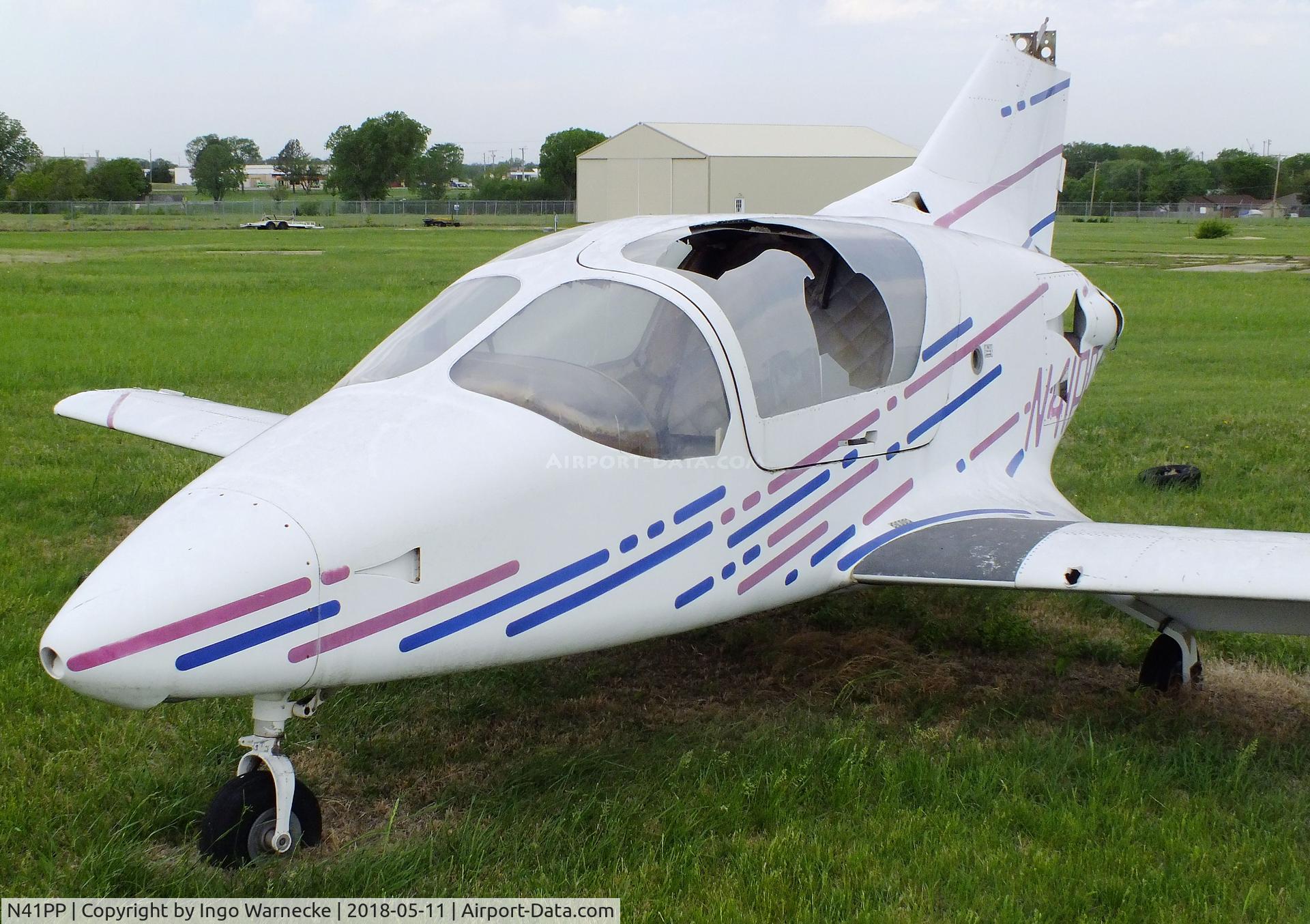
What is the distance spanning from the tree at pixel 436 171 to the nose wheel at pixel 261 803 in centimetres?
11040

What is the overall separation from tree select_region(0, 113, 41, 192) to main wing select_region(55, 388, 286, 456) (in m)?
110

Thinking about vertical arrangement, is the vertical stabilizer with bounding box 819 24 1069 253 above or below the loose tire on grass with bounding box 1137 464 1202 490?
above

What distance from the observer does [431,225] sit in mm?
70438

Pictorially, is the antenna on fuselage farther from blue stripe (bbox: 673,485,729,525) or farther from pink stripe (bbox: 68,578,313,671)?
pink stripe (bbox: 68,578,313,671)

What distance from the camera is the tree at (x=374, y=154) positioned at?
354ft

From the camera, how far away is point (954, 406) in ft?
19.5

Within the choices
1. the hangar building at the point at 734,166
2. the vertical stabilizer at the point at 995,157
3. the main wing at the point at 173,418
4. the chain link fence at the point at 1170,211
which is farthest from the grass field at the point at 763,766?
the chain link fence at the point at 1170,211

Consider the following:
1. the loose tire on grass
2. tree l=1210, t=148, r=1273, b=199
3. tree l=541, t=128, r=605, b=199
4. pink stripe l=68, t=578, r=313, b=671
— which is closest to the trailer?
tree l=541, t=128, r=605, b=199

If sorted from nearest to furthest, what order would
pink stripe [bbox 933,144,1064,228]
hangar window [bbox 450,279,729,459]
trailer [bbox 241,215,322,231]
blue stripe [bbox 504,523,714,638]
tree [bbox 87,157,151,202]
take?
blue stripe [bbox 504,523,714,638] → hangar window [bbox 450,279,729,459] → pink stripe [bbox 933,144,1064,228] → trailer [bbox 241,215,322,231] → tree [bbox 87,157,151,202]

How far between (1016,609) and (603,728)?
3041 mm

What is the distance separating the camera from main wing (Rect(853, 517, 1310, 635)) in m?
4.66

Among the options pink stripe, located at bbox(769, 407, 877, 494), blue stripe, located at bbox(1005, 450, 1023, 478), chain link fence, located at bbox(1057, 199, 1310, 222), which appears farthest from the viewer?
chain link fence, located at bbox(1057, 199, 1310, 222)

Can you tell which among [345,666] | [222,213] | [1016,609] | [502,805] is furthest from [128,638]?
[222,213]

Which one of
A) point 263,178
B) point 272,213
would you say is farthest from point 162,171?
point 272,213
